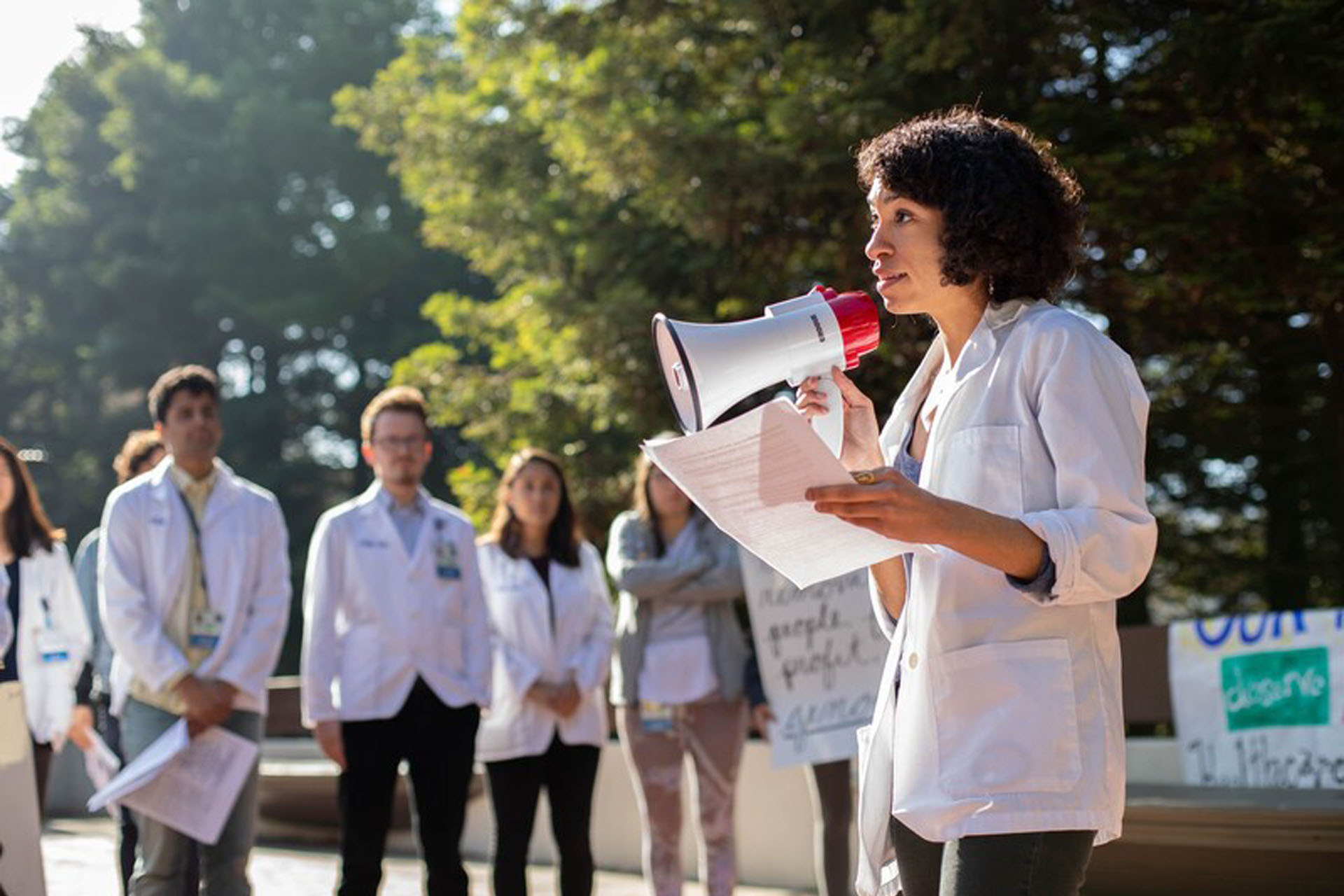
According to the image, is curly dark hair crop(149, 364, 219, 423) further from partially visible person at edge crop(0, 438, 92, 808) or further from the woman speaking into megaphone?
the woman speaking into megaphone

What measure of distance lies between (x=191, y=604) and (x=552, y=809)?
1.83m

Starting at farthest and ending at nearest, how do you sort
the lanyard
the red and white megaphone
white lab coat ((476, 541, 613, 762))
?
white lab coat ((476, 541, 613, 762)) < the lanyard < the red and white megaphone

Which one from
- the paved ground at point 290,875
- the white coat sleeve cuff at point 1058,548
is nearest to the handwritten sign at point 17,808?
the white coat sleeve cuff at point 1058,548

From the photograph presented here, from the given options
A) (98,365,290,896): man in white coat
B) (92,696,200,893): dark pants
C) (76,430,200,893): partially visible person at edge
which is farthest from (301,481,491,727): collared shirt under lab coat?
(76,430,200,893): partially visible person at edge

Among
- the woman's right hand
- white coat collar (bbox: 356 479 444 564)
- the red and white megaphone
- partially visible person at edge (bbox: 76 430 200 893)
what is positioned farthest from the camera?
partially visible person at edge (bbox: 76 430 200 893)

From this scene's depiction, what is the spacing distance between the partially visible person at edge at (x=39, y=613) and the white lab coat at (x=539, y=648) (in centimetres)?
203

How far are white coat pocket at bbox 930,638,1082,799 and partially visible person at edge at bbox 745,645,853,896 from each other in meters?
4.85

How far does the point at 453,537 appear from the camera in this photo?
7.29 meters

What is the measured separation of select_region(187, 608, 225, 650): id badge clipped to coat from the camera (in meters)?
6.48

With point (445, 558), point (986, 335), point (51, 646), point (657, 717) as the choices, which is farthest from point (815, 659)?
point (986, 335)

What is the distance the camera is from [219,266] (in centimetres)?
3409

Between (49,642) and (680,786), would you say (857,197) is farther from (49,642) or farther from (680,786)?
(49,642)

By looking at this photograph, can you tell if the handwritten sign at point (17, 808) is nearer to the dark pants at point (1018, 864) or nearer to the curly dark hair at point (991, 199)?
the dark pants at point (1018, 864)

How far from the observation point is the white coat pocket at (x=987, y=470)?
2.82 m
